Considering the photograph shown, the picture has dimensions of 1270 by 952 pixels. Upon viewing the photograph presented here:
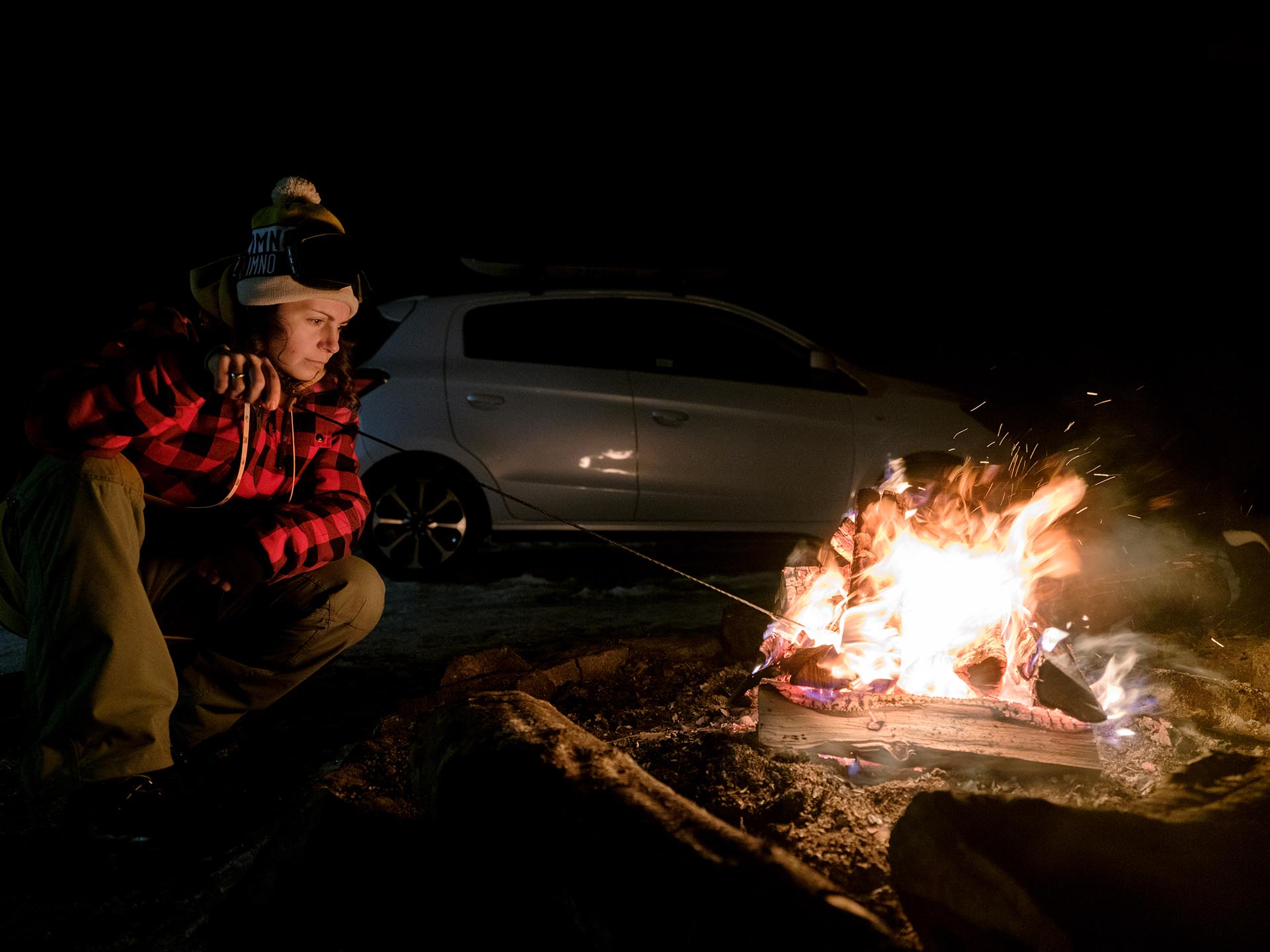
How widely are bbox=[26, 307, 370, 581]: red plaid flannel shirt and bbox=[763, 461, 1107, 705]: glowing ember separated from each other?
5.60 feet

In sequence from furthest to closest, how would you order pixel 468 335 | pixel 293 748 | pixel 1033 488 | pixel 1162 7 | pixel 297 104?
pixel 297 104 → pixel 1162 7 → pixel 468 335 → pixel 1033 488 → pixel 293 748

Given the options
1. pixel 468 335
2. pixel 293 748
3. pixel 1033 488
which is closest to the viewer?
pixel 293 748

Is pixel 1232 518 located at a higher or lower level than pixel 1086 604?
higher

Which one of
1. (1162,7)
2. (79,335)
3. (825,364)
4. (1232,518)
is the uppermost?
(1162,7)

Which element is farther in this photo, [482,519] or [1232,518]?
[482,519]

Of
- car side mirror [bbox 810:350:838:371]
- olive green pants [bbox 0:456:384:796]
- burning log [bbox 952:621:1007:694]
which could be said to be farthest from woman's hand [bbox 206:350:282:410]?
car side mirror [bbox 810:350:838:371]

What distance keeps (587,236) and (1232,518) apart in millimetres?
14009

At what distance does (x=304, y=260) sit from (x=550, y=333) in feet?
11.0

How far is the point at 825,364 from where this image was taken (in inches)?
230

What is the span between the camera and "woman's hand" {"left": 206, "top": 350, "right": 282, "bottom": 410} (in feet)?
7.11

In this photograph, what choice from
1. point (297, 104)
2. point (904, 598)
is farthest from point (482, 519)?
point (297, 104)

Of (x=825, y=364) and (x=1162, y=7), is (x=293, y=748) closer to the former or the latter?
(x=825, y=364)

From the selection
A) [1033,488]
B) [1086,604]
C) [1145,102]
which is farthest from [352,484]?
[1145,102]

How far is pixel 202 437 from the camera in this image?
2.40 meters
